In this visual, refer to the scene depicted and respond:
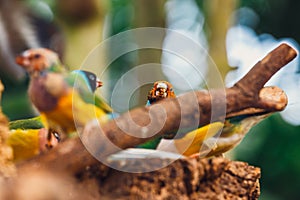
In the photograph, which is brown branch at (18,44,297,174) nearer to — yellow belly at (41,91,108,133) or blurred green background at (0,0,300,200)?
yellow belly at (41,91,108,133)

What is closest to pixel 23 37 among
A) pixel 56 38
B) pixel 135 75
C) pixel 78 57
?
pixel 56 38

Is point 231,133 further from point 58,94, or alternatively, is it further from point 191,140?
point 58,94

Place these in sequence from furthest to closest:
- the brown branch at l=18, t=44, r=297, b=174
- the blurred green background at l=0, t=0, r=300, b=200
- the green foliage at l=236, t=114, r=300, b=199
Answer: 1. the green foliage at l=236, t=114, r=300, b=199
2. the blurred green background at l=0, t=0, r=300, b=200
3. the brown branch at l=18, t=44, r=297, b=174

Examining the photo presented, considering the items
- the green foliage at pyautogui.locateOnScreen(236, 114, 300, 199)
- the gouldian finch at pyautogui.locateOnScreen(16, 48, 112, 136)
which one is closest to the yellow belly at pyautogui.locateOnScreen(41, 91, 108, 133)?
the gouldian finch at pyautogui.locateOnScreen(16, 48, 112, 136)

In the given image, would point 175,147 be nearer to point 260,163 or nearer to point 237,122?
point 237,122

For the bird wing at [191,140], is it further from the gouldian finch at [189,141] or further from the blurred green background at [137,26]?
the blurred green background at [137,26]

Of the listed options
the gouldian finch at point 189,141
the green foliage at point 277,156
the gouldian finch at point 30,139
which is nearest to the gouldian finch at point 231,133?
the gouldian finch at point 189,141

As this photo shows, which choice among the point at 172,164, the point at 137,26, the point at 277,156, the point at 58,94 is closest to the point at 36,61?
the point at 58,94
